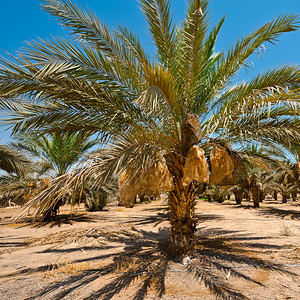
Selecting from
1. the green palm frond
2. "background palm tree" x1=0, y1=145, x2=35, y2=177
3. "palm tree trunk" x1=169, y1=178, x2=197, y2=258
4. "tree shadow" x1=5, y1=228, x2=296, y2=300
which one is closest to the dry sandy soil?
A: "tree shadow" x1=5, y1=228, x2=296, y2=300

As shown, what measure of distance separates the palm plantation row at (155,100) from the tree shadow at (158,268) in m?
0.58

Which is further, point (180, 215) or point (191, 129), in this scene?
point (180, 215)

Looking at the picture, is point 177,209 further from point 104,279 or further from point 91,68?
point 91,68

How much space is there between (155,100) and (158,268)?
3123 millimetres

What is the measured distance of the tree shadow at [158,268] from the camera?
12.0 ft

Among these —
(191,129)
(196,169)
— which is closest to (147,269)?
(196,169)

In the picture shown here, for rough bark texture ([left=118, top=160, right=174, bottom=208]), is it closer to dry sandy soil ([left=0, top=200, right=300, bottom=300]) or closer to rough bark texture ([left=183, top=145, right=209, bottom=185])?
rough bark texture ([left=183, top=145, right=209, bottom=185])

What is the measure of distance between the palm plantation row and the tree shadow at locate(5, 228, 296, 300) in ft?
1.90

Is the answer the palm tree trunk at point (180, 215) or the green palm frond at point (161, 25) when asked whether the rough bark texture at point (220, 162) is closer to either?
the palm tree trunk at point (180, 215)

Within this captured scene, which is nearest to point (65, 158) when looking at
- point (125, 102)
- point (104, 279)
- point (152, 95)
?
point (125, 102)

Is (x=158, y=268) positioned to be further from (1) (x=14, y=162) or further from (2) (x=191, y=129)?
(1) (x=14, y=162)

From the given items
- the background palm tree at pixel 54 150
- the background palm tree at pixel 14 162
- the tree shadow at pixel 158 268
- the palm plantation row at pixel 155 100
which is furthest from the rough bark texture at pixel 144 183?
the background palm tree at pixel 14 162

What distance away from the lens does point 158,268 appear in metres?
4.59

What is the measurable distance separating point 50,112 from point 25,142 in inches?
287
